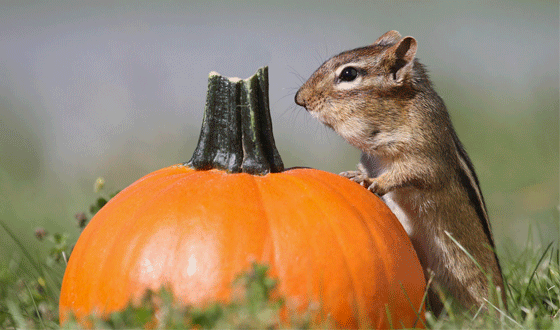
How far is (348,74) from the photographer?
152 inches

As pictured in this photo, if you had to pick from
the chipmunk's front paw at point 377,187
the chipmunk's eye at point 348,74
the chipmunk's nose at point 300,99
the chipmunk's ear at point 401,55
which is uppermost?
the chipmunk's ear at point 401,55

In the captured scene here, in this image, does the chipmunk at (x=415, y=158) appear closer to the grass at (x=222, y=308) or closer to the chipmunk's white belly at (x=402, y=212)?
the chipmunk's white belly at (x=402, y=212)

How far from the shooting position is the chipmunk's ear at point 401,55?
149 inches

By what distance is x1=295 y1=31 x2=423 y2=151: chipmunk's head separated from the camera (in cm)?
364

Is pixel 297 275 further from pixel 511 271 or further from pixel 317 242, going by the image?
pixel 511 271

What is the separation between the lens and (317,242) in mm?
2301

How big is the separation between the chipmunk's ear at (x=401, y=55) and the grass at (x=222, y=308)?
1.48 meters

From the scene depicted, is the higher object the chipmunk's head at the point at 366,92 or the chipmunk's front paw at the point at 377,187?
the chipmunk's head at the point at 366,92

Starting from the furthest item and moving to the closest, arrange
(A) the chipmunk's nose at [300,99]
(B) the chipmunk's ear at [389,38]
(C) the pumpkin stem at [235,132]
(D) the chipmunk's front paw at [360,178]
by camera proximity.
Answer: (B) the chipmunk's ear at [389,38] < (A) the chipmunk's nose at [300,99] < (D) the chipmunk's front paw at [360,178] < (C) the pumpkin stem at [235,132]

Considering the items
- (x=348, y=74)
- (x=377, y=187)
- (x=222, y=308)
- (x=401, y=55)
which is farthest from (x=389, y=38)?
(x=222, y=308)

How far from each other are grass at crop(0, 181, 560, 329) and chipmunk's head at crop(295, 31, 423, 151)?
119cm

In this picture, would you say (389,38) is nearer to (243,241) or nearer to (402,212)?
(402,212)

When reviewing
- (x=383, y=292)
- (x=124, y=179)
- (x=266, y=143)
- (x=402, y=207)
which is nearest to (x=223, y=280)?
(x=383, y=292)

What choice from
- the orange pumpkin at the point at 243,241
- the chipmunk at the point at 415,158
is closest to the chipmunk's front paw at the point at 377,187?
the chipmunk at the point at 415,158
